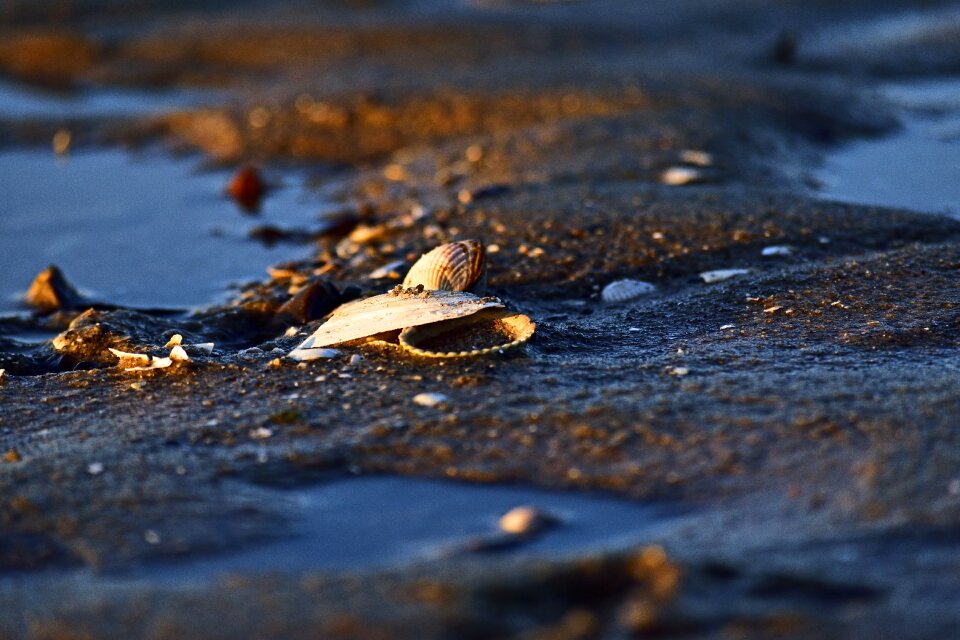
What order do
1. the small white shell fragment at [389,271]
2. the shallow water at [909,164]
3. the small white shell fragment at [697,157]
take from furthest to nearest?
the small white shell fragment at [697,157]
the shallow water at [909,164]
the small white shell fragment at [389,271]

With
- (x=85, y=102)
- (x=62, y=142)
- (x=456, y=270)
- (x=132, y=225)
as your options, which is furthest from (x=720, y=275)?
(x=85, y=102)

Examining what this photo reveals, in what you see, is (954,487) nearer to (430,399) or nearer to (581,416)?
(581,416)

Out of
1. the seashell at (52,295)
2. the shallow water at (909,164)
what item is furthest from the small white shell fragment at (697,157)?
the seashell at (52,295)

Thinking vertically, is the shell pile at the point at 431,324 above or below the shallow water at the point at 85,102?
below

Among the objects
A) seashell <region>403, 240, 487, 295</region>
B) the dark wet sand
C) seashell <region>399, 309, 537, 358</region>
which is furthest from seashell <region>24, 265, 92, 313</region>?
seashell <region>399, 309, 537, 358</region>

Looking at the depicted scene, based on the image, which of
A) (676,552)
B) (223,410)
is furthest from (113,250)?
(676,552)

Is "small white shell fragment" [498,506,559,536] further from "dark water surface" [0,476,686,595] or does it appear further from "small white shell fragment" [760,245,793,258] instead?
"small white shell fragment" [760,245,793,258]

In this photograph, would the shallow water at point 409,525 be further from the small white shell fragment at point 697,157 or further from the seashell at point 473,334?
the small white shell fragment at point 697,157

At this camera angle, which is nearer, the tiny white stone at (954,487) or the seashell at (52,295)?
the tiny white stone at (954,487)
